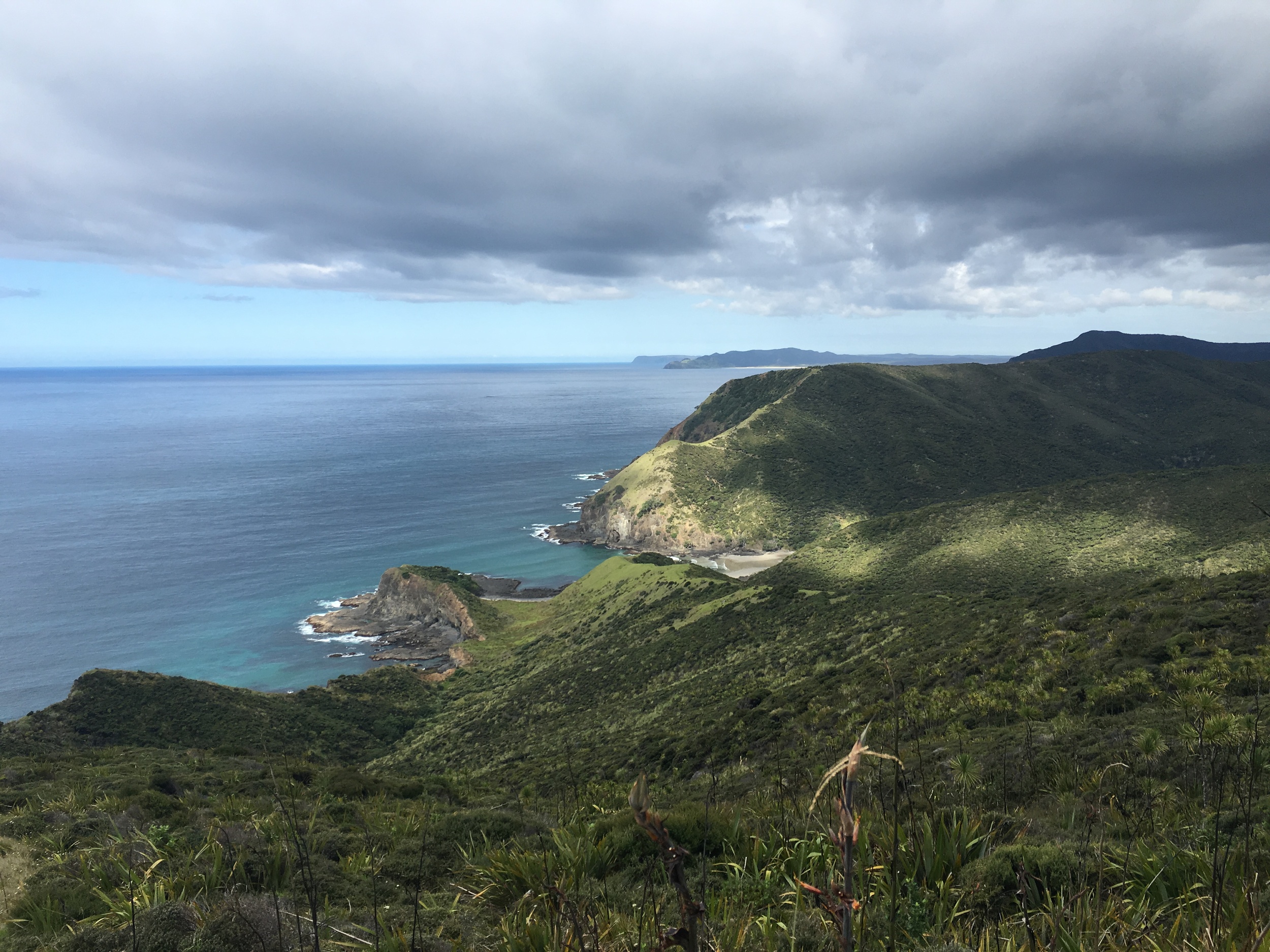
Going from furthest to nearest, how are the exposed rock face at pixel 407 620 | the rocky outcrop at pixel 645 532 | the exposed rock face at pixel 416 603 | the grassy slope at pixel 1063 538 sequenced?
the rocky outcrop at pixel 645 532 < the exposed rock face at pixel 416 603 < the exposed rock face at pixel 407 620 < the grassy slope at pixel 1063 538

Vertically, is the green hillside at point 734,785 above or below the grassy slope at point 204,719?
above

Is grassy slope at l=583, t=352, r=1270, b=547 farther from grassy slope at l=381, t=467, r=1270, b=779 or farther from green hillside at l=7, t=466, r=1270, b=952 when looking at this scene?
green hillside at l=7, t=466, r=1270, b=952

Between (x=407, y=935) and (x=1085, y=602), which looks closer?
(x=407, y=935)

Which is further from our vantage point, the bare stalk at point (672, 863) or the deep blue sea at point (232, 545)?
the deep blue sea at point (232, 545)

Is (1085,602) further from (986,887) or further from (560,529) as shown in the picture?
(560,529)

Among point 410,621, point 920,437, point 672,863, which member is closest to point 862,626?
point 672,863

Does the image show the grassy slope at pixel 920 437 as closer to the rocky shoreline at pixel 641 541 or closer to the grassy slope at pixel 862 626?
the rocky shoreline at pixel 641 541

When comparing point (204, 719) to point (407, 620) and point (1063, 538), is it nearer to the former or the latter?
point (407, 620)

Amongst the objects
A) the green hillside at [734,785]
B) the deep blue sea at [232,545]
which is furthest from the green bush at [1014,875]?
the deep blue sea at [232,545]

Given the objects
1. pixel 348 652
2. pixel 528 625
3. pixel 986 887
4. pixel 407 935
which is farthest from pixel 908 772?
pixel 348 652
